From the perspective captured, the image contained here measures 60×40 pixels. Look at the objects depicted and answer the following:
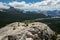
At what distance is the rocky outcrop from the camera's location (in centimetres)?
1266

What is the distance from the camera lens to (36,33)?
14.3m

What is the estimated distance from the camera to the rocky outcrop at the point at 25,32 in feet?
41.5

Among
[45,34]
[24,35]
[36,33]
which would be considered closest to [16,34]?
[24,35]

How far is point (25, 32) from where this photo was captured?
Answer: 44.5 feet

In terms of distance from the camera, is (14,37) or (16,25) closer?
(14,37)

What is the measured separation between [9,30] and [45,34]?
10.1 ft

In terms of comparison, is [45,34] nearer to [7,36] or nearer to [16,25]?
[16,25]

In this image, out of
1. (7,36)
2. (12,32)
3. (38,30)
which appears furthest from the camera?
(38,30)

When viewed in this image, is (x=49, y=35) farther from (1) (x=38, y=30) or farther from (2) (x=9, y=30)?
(2) (x=9, y=30)

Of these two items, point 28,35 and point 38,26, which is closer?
point 28,35

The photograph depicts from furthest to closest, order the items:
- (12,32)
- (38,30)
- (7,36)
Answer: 1. (38,30)
2. (12,32)
3. (7,36)

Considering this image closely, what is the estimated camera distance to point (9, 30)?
14.1 metres

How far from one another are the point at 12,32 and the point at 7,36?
1.15 meters

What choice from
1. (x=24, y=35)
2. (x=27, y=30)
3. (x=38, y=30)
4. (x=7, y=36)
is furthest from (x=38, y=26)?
(x=7, y=36)
